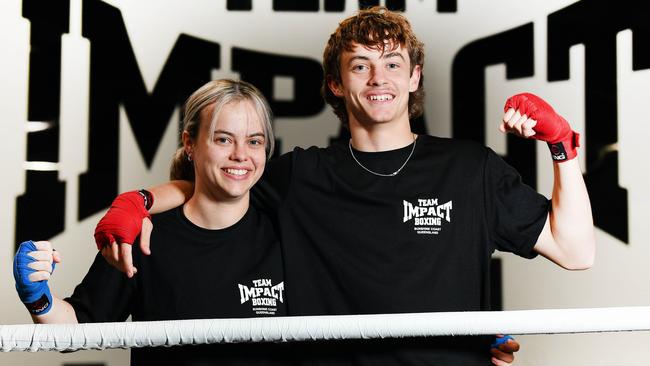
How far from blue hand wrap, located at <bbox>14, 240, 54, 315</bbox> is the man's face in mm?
836

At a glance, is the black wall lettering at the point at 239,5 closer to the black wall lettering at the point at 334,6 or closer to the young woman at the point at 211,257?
the black wall lettering at the point at 334,6

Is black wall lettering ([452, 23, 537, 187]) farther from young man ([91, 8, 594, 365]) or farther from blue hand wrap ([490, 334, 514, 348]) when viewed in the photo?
blue hand wrap ([490, 334, 514, 348])

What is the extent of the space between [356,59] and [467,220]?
1.65ft

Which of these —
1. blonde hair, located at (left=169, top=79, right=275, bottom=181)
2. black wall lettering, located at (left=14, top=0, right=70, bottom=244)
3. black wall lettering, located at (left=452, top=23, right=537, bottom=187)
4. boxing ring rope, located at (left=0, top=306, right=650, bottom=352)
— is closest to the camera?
boxing ring rope, located at (left=0, top=306, right=650, bottom=352)

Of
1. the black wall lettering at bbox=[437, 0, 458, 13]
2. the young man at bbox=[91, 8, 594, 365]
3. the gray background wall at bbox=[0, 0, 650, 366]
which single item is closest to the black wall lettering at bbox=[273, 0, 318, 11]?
the gray background wall at bbox=[0, 0, 650, 366]

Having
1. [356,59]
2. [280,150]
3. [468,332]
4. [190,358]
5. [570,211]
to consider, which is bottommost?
[190,358]

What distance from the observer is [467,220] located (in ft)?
5.58

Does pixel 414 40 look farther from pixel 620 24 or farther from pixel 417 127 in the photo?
pixel 620 24

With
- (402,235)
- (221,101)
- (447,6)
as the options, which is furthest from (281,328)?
(447,6)

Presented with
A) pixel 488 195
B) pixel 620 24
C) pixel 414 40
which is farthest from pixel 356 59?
pixel 620 24

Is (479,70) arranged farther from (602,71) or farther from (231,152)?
(231,152)

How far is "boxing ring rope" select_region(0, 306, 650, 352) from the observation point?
4.25 ft

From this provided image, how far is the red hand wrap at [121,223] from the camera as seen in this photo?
4.75 ft

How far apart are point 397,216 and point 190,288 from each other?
0.53 metres
